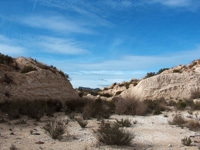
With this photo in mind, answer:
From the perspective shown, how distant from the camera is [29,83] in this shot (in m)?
13.4

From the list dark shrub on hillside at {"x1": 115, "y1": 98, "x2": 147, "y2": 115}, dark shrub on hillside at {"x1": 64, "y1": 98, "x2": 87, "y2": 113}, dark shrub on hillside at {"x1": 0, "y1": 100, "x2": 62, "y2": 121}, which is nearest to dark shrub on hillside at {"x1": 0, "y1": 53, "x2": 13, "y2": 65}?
dark shrub on hillside at {"x1": 0, "y1": 100, "x2": 62, "y2": 121}

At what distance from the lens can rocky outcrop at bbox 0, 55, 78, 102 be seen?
1219 cm

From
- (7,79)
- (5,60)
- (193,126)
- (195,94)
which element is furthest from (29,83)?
(195,94)

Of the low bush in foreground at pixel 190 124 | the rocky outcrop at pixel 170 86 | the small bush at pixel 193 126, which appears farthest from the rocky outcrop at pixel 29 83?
the small bush at pixel 193 126

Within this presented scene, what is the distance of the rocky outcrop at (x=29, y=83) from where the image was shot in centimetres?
1219

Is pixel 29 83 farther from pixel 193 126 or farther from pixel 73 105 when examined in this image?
pixel 193 126

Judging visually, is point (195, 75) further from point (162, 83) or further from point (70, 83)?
point (70, 83)

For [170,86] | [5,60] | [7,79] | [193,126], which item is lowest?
[193,126]

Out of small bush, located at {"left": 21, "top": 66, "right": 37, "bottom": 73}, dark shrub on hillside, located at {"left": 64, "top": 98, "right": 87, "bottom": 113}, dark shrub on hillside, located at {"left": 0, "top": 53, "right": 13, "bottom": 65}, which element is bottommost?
dark shrub on hillside, located at {"left": 64, "top": 98, "right": 87, "bottom": 113}

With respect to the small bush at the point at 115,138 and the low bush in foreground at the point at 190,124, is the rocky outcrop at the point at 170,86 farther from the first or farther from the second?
the small bush at the point at 115,138

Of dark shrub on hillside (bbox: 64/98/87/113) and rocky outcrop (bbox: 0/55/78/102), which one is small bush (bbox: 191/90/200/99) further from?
rocky outcrop (bbox: 0/55/78/102)

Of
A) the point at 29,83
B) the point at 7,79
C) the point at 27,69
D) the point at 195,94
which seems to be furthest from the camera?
the point at 195,94

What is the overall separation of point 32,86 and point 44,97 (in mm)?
1111

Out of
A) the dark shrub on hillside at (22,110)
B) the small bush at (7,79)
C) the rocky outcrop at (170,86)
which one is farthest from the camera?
the rocky outcrop at (170,86)
